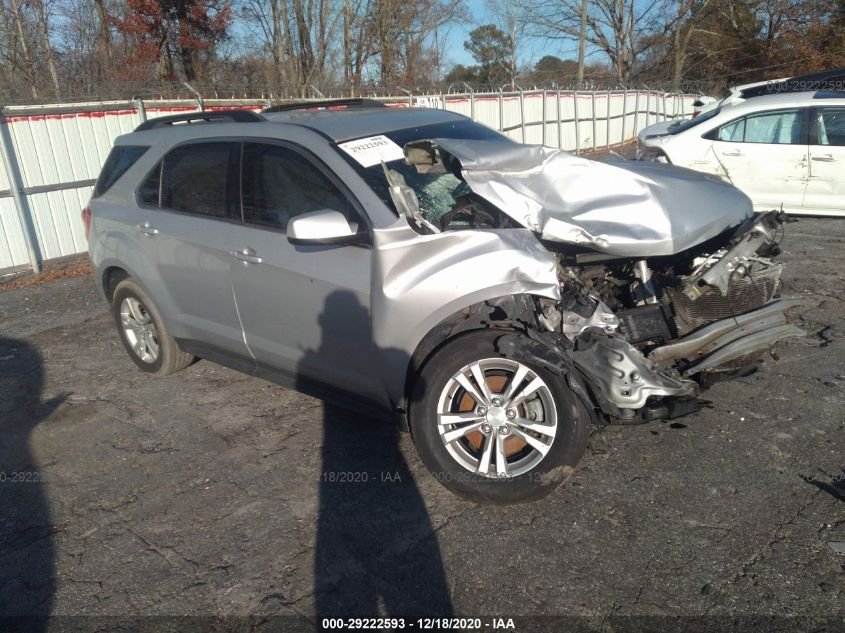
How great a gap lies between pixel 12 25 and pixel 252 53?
8.85 m

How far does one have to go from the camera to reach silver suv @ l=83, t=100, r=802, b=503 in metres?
3.27

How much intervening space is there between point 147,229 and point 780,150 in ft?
25.1

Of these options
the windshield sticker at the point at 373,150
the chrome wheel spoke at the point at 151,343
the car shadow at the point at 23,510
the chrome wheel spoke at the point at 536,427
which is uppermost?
the windshield sticker at the point at 373,150

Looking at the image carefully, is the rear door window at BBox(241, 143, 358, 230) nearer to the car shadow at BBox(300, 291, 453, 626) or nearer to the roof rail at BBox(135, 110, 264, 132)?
the roof rail at BBox(135, 110, 264, 132)

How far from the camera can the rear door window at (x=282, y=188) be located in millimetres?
3738

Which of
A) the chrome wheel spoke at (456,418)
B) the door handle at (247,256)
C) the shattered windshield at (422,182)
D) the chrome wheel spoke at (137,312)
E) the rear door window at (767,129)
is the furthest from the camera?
the rear door window at (767,129)

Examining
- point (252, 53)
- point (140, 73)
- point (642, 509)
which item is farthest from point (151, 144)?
point (252, 53)

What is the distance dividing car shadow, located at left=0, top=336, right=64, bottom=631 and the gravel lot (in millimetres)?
12

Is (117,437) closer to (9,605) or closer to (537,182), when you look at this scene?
(9,605)

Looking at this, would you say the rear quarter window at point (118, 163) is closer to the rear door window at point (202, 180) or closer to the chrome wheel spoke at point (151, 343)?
the rear door window at point (202, 180)

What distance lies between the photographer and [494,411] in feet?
10.7

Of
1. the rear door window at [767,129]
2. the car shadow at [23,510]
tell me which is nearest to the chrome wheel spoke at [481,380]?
the car shadow at [23,510]

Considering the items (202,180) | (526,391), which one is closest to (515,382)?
(526,391)

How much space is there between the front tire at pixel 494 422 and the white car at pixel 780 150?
653 centimetres
